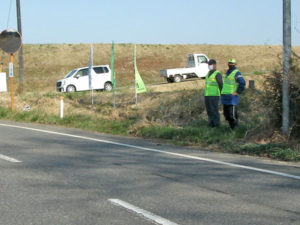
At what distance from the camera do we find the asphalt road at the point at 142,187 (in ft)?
17.0

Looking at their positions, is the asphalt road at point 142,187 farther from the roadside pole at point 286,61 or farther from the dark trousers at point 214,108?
the dark trousers at point 214,108

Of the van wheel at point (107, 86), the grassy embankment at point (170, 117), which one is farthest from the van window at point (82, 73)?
the grassy embankment at point (170, 117)

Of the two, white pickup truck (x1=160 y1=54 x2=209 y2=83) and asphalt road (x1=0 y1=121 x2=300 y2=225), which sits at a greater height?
white pickup truck (x1=160 y1=54 x2=209 y2=83)

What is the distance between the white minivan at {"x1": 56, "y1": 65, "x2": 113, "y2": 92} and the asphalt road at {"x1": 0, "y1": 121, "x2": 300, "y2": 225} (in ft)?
64.5

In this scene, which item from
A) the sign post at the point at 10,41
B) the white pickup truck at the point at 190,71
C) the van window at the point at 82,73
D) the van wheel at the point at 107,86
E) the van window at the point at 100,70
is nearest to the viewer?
the sign post at the point at 10,41

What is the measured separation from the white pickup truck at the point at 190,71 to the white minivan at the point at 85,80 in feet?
16.4

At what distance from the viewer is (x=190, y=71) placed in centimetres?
3416

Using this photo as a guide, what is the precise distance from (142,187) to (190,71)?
28006 millimetres

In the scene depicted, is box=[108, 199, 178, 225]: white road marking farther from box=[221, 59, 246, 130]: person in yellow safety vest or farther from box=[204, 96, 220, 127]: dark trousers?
box=[204, 96, 220, 127]: dark trousers

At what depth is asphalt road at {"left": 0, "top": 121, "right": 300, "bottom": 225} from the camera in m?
5.18

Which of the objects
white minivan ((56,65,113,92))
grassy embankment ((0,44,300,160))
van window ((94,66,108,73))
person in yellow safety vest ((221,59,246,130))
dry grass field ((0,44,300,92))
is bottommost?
grassy embankment ((0,44,300,160))

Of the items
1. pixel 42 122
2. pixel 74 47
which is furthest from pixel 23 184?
pixel 74 47

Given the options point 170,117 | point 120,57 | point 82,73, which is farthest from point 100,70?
point 120,57

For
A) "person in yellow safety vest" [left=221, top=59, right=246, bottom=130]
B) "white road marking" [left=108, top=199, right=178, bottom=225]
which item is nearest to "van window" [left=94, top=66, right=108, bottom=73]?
"person in yellow safety vest" [left=221, top=59, right=246, bottom=130]
